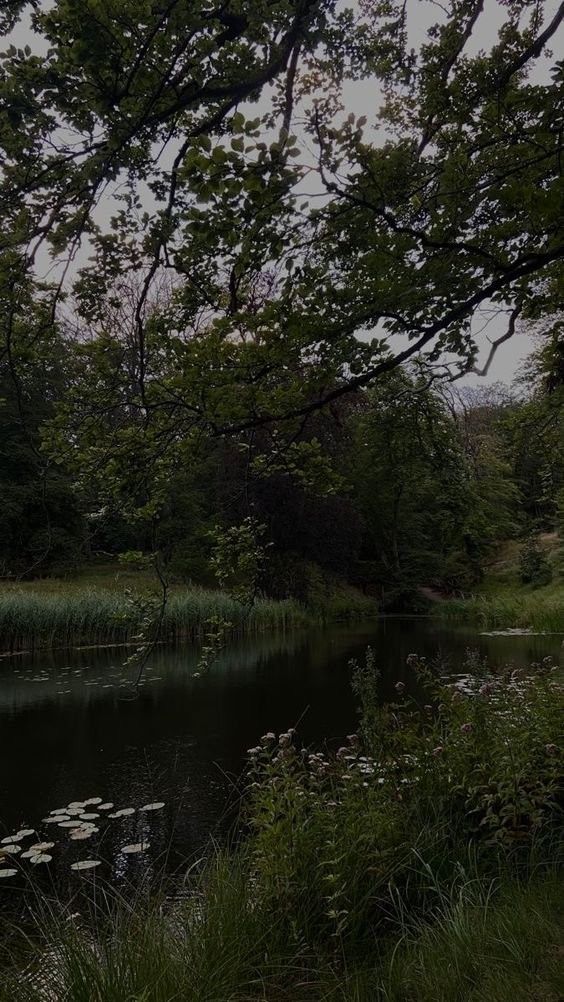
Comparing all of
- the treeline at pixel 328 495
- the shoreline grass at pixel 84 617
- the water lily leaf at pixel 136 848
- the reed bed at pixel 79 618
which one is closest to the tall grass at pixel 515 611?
the treeline at pixel 328 495

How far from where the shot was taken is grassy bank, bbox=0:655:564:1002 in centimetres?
251

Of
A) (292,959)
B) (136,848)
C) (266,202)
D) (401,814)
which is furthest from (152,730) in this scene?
(266,202)

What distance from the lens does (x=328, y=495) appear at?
37.3 feet

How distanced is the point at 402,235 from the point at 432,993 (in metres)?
3.15

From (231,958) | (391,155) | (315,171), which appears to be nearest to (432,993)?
(231,958)

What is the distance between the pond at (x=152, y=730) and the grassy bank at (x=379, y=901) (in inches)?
41.6

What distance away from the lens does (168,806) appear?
595 cm

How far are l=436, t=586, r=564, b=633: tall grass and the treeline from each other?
106 inches

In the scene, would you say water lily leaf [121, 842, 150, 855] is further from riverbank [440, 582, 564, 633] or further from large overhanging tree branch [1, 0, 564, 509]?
riverbank [440, 582, 564, 633]

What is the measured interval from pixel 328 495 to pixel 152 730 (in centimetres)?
490

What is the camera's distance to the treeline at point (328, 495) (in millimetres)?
4102

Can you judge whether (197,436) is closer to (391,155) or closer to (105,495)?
(105,495)

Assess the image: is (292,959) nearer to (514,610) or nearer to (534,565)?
(514,610)

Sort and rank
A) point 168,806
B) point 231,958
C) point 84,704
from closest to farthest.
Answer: point 231,958 < point 168,806 < point 84,704
